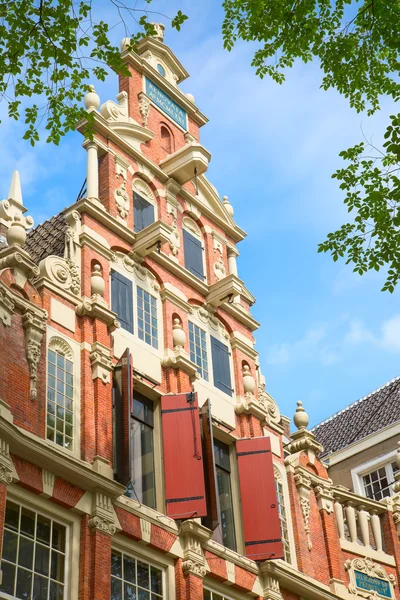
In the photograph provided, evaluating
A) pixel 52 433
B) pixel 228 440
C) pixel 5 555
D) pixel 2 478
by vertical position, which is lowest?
pixel 5 555

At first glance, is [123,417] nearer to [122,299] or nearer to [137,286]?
[122,299]

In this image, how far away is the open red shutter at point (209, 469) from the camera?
22.1 m

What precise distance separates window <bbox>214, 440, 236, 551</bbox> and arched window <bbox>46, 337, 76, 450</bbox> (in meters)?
4.85

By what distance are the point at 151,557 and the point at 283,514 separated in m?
5.86

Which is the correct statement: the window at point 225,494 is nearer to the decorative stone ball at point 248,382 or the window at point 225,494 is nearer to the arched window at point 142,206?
the decorative stone ball at point 248,382

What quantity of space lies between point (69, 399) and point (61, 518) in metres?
2.61

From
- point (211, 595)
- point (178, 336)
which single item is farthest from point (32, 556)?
point (178, 336)

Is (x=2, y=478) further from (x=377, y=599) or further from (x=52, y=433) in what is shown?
(x=377, y=599)

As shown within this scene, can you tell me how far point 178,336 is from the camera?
23953mm

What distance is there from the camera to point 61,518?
18781 millimetres

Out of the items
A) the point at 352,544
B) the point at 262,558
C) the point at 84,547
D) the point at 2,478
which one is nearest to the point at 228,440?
the point at 262,558

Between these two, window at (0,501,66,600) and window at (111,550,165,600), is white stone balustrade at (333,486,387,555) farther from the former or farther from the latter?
window at (0,501,66,600)

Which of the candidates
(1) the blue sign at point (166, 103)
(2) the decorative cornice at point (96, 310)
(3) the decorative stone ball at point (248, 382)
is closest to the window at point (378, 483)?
(3) the decorative stone ball at point (248, 382)

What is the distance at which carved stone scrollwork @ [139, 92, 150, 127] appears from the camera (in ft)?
89.8
